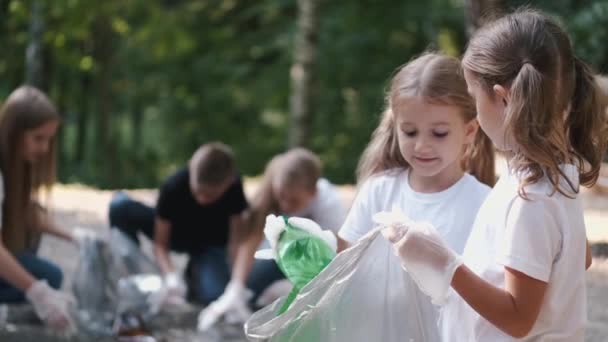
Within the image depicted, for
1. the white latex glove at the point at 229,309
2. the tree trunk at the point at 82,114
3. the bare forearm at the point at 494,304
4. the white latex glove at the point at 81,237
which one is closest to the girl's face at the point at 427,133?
the bare forearm at the point at 494,304

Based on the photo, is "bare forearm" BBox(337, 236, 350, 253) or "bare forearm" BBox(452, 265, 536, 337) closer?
"bare forearm" BBox(452, 265, 536, 337)

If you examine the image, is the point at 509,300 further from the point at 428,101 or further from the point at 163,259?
the point at 163,259

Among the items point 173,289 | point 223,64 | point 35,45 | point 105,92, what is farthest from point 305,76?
point 105,92

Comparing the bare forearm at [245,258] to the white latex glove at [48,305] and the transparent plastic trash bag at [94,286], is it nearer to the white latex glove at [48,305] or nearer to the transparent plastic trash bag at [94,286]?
the transparent plastic trash bag at [94,286]

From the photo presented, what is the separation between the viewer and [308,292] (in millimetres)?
1832

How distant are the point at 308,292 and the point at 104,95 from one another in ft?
39.7

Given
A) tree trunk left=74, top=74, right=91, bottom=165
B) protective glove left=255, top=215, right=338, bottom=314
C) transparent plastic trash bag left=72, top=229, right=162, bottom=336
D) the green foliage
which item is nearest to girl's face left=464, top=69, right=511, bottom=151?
protective glove left=255, top=215, right=338, bottom=314

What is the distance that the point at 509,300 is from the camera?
1569mm

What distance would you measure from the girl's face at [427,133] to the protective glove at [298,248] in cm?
29

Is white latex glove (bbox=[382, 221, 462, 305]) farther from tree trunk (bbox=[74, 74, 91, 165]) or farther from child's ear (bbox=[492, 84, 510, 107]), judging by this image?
tree trunk (bbox=[74, 74, 91, 165])

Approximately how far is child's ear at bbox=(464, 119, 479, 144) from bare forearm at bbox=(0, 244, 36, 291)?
1.80 m

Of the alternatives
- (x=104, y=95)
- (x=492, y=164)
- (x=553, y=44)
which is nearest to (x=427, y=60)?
(x=492, y=164)

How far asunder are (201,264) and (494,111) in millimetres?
2816

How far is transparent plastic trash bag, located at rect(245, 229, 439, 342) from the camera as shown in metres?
1.83
